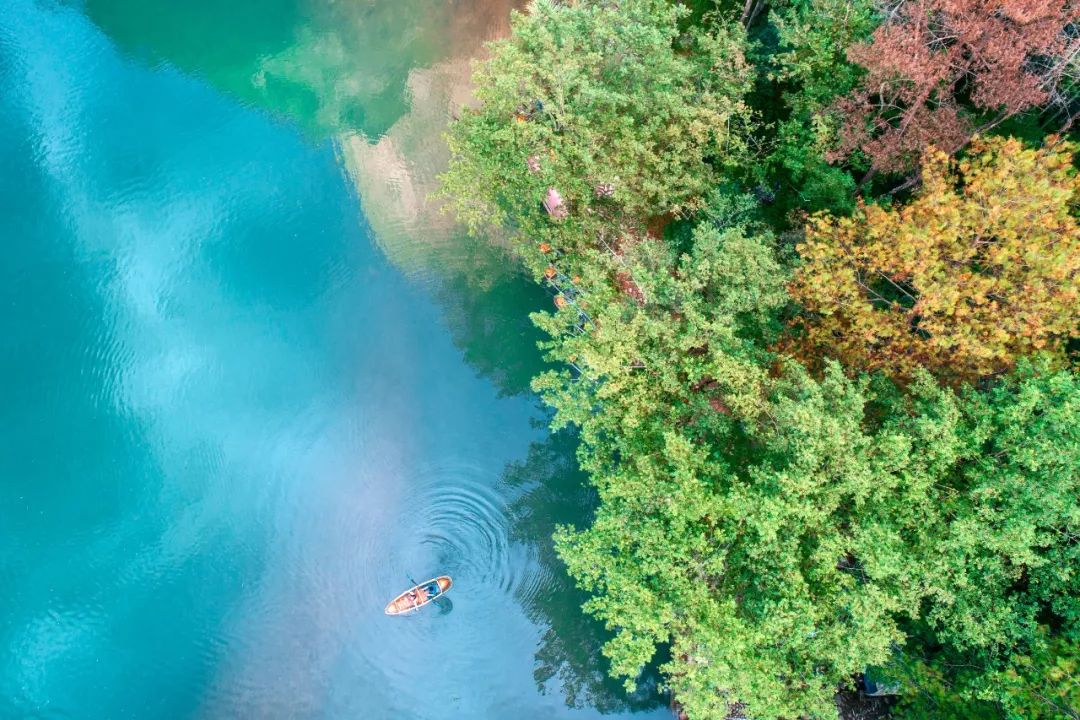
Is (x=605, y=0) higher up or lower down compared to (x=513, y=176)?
higher up

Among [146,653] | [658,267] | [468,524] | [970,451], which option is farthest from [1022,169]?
[146,653]

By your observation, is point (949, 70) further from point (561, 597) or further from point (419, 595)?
point (419, 595)

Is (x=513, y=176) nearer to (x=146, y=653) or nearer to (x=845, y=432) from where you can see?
(x=845, y=432)


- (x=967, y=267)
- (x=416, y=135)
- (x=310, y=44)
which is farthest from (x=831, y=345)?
(x=310, y=44)

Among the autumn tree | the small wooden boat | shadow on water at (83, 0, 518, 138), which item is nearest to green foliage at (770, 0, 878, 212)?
the autumn tree

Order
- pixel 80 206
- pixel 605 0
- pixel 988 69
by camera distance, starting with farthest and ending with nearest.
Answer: pixel 80 206 → pixel 605 0 → pixel 988 69

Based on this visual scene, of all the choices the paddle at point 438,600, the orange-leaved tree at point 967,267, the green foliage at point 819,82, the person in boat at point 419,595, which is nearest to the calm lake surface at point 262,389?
the paddle at point 438,600

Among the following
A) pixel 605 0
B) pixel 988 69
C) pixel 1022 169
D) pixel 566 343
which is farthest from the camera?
pixel 605 0

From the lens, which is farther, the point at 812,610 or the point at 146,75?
the point at 146,75
